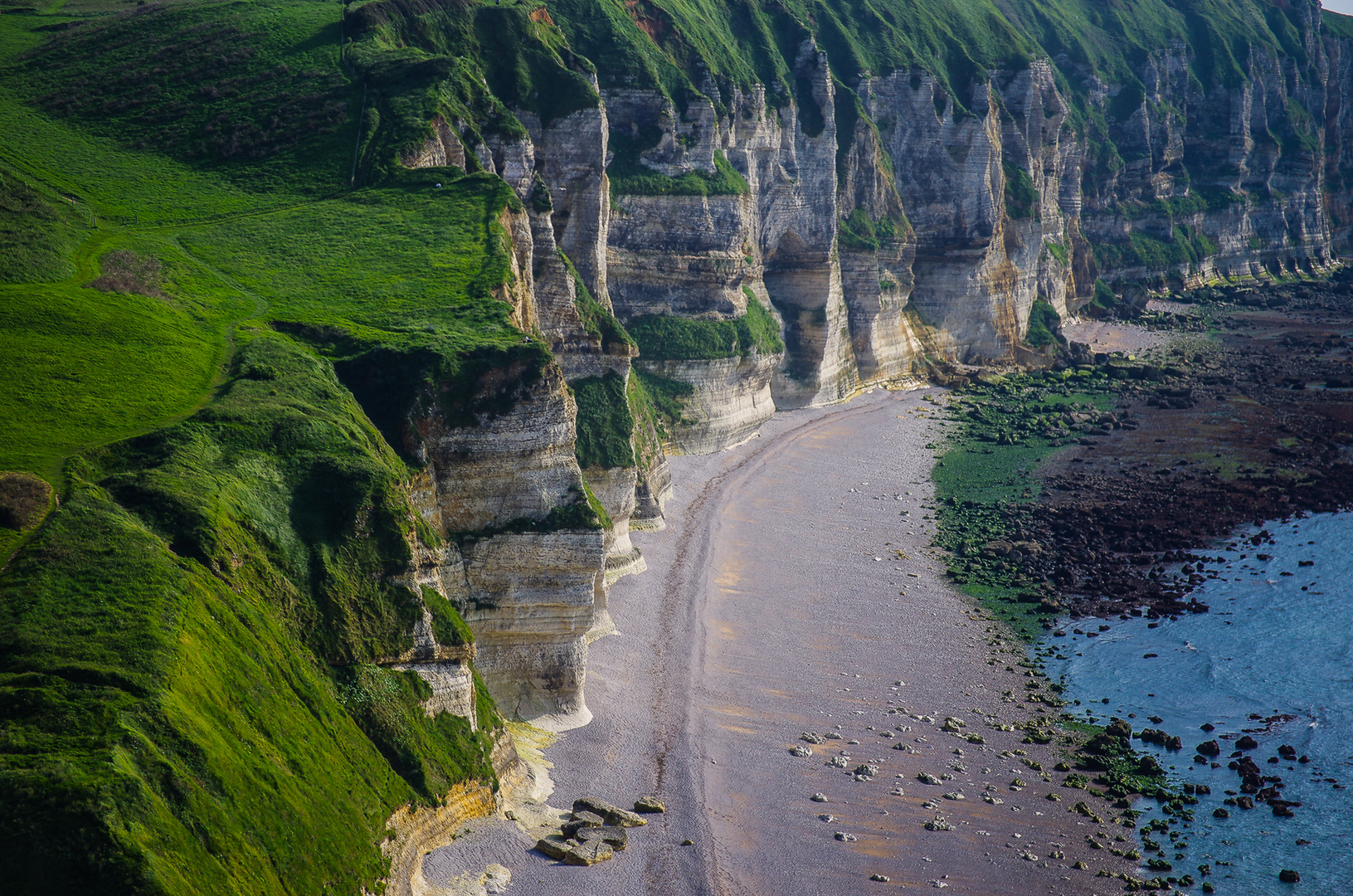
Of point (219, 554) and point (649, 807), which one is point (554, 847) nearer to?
point (649, 807)

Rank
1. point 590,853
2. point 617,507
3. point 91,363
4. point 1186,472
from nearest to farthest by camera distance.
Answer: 1. point 590,853
2. point 91,363
3. point 617,507
4. point 1186,472

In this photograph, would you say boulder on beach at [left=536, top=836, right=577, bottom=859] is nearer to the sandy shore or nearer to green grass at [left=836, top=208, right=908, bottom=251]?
the sandy shore

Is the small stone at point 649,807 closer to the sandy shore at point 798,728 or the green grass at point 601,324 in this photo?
the sandy shore at point 798,728

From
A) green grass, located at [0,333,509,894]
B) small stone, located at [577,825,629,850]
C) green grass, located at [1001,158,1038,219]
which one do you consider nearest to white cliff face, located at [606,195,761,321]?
green grass, located at [0,333,509,894]

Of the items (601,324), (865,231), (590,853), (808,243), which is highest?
(865,231)

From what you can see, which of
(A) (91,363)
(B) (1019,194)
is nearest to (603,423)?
(A) (91,363)

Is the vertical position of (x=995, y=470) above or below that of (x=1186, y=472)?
below

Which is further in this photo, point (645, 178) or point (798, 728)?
point (645, 178)
